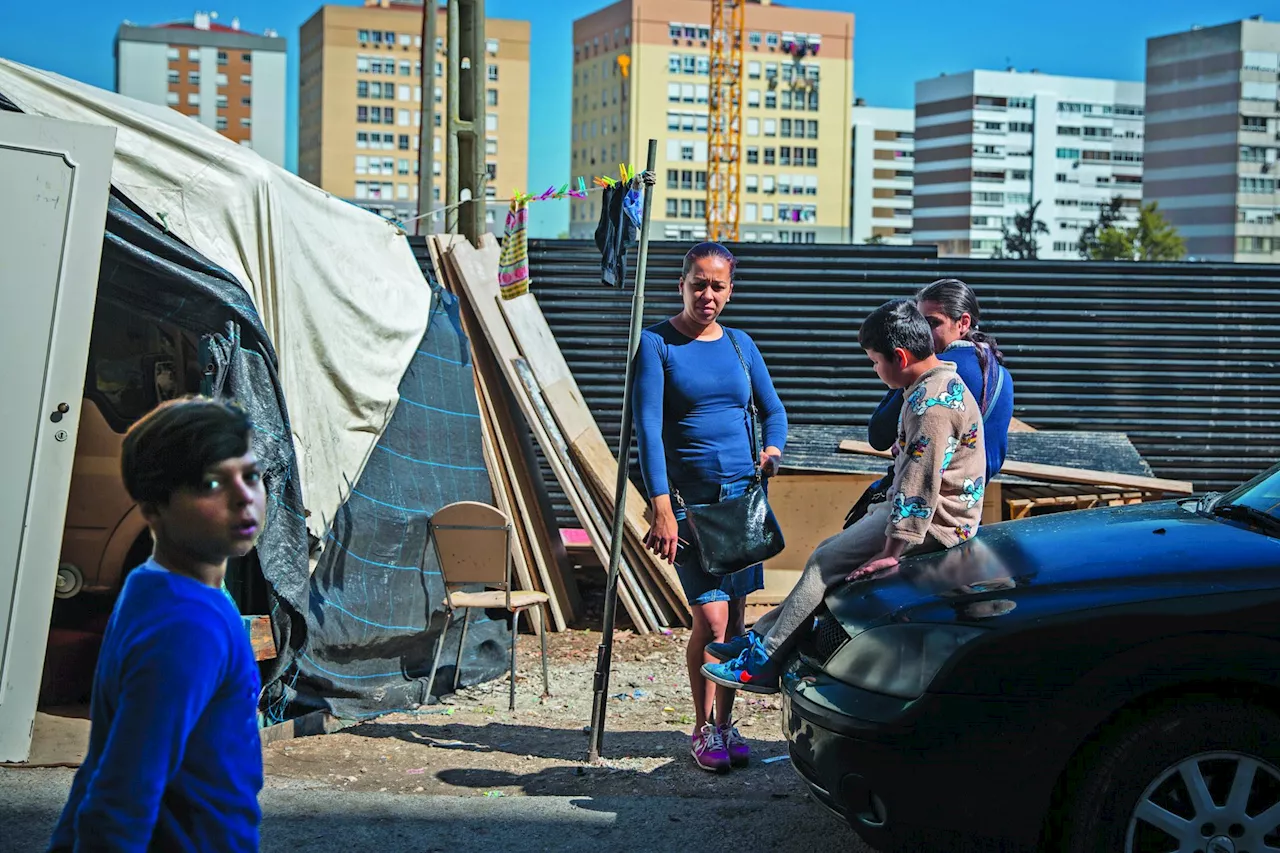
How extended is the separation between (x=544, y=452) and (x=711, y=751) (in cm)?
360

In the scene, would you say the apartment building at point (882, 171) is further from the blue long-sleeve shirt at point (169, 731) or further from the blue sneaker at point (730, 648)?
the blue long-sleeve shirt at point (169, 731)

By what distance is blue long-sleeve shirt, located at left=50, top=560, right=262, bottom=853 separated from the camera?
1.92 m

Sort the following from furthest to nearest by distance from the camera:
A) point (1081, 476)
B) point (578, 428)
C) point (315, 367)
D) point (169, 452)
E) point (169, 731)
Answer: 1. point (1081, 476)
2. point (578, 428)
3. point (315, 367)
4. point (169, 452)
5. point (169, 731)

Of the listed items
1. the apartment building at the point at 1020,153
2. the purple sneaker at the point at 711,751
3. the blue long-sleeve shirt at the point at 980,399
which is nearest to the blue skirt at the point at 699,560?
the purple sneaker at the point at 711,751

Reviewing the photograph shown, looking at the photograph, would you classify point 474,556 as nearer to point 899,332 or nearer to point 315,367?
point 315,367

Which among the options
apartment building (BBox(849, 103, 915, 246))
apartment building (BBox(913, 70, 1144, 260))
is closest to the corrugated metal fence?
apartment building (BBox(913, 70, 1144, 260))

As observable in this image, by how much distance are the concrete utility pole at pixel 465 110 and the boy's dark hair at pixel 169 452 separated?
7.91 m

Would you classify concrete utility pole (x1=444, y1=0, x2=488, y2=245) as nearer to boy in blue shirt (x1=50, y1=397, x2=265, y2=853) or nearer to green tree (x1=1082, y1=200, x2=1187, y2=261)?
boy in blue shirt (x1=50, y1=397, x2=265, y2=853)

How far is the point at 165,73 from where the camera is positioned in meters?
167

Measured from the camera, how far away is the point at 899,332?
445 cm

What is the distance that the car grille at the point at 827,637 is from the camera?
4.00 metres

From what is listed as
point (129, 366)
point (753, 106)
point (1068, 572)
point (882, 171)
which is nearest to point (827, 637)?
point (1068, 572)

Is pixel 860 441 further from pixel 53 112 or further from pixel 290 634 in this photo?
pixel 53 112

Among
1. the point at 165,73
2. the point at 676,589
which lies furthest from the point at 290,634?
the point at 165,73
